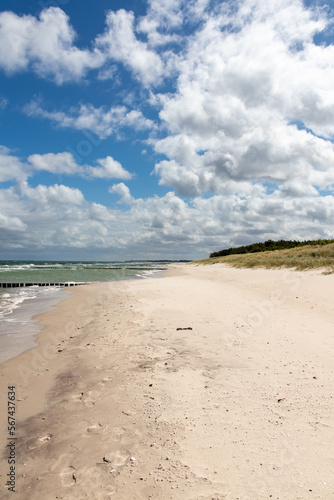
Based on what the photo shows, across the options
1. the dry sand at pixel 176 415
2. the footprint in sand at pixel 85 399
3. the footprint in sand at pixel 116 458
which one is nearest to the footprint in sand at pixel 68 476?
the dry sand at pixel 176 415

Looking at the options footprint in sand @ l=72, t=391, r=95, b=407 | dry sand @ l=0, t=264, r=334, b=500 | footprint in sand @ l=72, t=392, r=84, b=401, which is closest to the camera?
dry sand @ l=0, t=264, r=334, b=500

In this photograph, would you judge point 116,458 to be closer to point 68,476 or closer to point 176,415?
point 68,476

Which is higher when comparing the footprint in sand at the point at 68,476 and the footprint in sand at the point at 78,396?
the footprint in sand at the point at 78,396

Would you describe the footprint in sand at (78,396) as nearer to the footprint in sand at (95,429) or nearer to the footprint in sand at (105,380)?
the footprint in sand at (105,380)

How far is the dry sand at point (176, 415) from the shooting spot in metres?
3.00

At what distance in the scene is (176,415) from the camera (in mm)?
4172

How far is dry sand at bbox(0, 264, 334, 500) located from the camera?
3002 millimetres

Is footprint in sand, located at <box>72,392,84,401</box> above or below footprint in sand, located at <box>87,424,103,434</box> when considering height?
below

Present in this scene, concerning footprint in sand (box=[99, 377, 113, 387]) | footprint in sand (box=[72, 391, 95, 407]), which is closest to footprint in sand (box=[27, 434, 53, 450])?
footprint in sand (box=[72, 391, 95, 407])

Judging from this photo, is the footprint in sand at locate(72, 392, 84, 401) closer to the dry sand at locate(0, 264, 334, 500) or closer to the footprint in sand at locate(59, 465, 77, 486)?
the dry sand at locate(0, 264, 334, 500)

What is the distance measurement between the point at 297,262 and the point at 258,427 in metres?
27.6

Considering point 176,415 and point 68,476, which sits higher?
point 176,415

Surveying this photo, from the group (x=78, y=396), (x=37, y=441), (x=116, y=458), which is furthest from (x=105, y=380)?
(x=116, y=458)

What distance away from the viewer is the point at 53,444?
3773 millimetres
